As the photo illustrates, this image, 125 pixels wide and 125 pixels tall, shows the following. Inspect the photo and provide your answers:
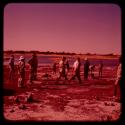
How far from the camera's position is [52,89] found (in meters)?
10.1

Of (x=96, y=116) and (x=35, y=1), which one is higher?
(x=35, y=1)

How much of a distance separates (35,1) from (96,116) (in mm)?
2930

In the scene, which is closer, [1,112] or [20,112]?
[1,112]

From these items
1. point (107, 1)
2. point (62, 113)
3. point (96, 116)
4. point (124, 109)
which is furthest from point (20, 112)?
point (107, 1)

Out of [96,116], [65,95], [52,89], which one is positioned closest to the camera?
[96,116]

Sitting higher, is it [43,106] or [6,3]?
[6,3]

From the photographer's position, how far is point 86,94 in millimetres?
9383

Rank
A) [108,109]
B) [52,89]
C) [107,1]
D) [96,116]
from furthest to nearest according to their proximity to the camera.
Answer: [52,89] → [108,109] → [96,116] → [107,1]

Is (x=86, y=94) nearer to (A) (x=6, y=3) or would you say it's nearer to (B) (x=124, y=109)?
(B) (x=124, y=109)

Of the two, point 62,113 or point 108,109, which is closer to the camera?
point 62,113

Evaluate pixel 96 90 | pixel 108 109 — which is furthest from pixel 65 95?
pixel 108 109

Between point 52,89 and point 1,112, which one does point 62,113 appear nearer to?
point 1,112

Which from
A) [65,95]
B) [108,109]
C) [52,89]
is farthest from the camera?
[52,89]

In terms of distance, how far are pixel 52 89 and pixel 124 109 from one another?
4.86 metres
